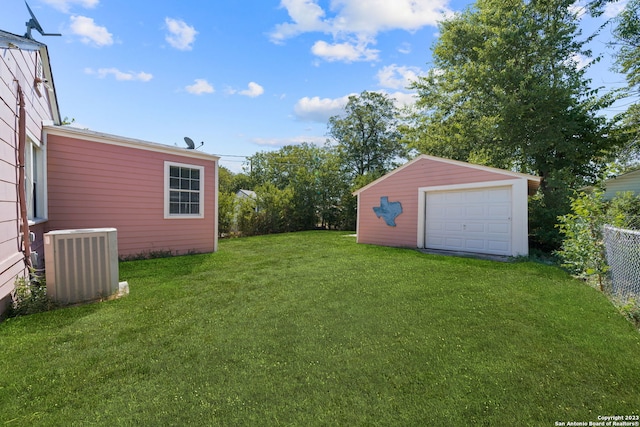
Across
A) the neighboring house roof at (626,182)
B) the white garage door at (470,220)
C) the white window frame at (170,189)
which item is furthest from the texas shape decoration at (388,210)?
the neighboring house roof at (626,182)

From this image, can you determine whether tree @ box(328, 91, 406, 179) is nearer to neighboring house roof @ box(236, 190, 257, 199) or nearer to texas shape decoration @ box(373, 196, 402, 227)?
neighboring house roof @ box(236, 190, 257, 199)

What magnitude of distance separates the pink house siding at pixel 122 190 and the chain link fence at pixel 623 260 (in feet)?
26.9

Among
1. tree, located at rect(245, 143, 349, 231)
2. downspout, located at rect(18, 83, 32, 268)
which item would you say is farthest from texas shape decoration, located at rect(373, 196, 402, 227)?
downspout, located at rect(18, 83, 32, 268)

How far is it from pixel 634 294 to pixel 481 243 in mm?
4570

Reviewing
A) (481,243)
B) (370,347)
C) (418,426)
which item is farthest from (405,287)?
(481,243)

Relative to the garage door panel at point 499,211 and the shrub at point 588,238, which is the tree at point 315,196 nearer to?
the garage door panel at point 499,211

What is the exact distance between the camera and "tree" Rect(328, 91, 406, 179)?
24781 millimetres

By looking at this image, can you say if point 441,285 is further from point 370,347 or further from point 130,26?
point 130,26

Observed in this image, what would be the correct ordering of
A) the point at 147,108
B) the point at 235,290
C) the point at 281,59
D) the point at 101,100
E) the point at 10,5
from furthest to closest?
the point at 281,59 → the point at 147,108 → the point at 101,100 → the point at 235,290 → the point at 10,5

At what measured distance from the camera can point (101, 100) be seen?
741cm

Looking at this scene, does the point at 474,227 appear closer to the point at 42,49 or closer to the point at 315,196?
the point at 42,49

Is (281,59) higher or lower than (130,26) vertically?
higher

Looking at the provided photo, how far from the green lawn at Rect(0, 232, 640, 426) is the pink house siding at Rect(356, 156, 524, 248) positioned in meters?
4.52

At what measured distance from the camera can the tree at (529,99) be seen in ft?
35.3
